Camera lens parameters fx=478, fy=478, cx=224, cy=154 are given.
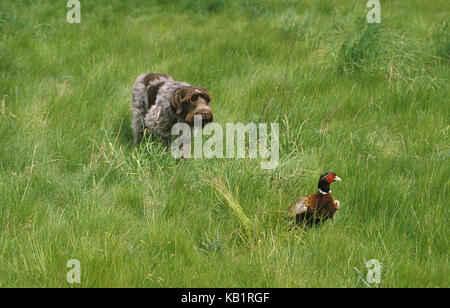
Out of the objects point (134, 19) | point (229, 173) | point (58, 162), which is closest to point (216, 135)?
point (229, 173)

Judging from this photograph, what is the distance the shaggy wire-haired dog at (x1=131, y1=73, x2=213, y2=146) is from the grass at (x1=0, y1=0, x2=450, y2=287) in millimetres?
289

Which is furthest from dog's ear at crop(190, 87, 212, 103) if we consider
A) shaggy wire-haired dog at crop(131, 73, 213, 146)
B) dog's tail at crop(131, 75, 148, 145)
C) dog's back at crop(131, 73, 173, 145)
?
dog's tail at crop(131, 75, 148, 145)

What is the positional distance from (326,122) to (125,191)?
2.32 metres

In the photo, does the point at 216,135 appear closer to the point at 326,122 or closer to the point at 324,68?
the point at 326,122

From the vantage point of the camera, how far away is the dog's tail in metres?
5.54

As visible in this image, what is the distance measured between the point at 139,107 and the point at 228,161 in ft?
6.26

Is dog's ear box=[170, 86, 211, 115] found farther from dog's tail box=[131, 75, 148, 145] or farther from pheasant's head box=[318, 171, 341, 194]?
pheasant's head box=[318, 171, 341, 194]

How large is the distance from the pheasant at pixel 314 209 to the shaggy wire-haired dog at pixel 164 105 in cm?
161

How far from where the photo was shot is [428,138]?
493 cm

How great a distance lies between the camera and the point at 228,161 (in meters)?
4.22
